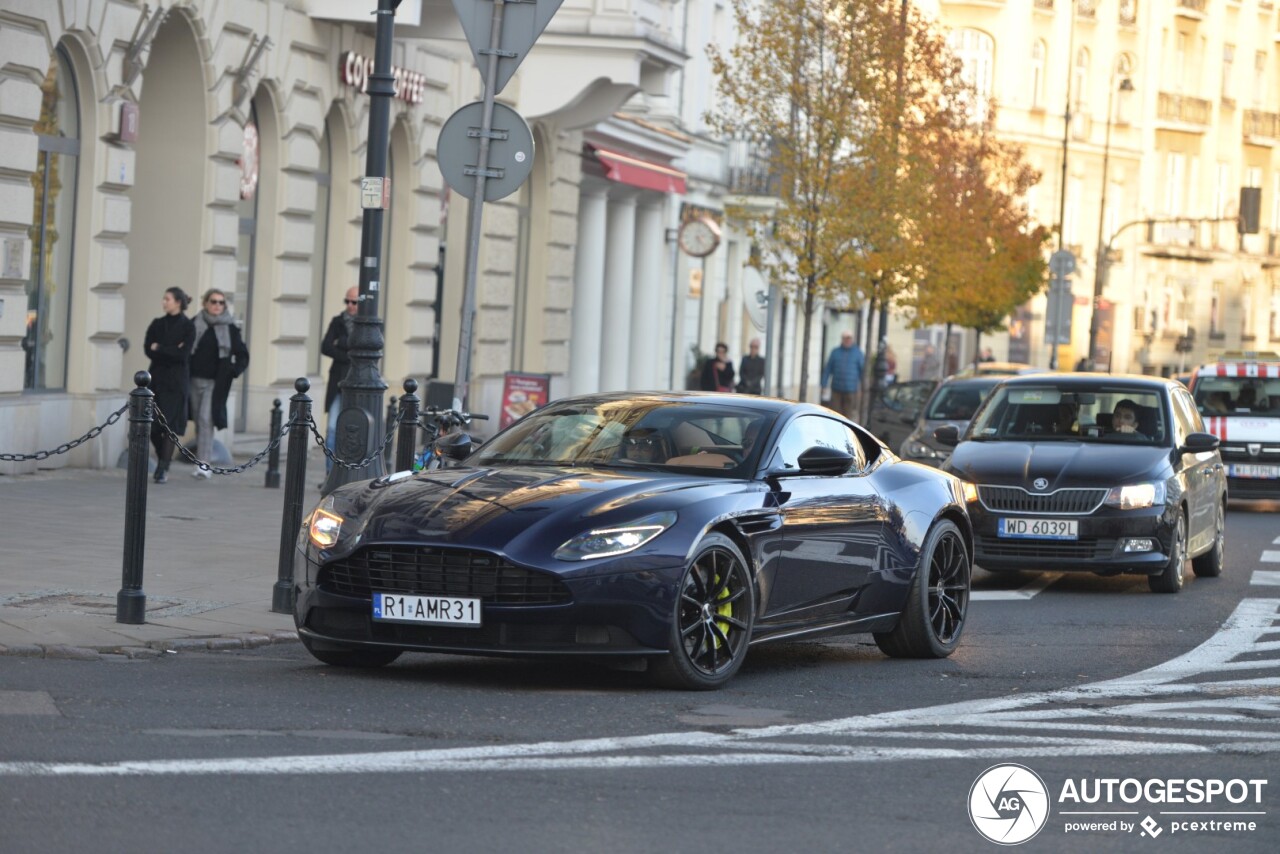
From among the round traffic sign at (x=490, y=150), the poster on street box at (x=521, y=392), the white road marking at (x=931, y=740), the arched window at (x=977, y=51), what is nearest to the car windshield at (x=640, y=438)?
the white road marking at (x=931, y=740)

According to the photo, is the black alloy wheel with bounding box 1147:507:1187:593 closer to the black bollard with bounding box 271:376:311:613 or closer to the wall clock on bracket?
the black bollard with bounding box 271:376:311:613

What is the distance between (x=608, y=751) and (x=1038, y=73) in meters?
71.3

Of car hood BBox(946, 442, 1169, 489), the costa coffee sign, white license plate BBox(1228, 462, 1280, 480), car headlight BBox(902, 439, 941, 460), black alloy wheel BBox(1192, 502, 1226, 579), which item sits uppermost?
the costa coffee sign

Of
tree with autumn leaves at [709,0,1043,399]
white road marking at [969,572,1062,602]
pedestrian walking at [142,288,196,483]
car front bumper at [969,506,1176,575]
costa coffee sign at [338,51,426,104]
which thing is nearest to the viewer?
white road marking at [969,572,1062,602]

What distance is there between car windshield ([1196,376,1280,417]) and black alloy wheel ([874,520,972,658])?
16.3 metres

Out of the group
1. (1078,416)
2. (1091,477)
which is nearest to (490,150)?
(1091,477)

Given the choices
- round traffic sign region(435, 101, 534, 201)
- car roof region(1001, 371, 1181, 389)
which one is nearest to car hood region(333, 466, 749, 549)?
round traffic sign region(435, 101, 534, 201)

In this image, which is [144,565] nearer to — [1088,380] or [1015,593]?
[1015,593]

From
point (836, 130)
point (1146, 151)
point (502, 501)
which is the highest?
point (1146, 151)

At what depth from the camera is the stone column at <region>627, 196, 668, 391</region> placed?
43.8 m

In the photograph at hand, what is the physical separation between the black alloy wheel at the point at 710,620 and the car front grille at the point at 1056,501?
20.5 ft

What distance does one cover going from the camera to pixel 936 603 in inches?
463

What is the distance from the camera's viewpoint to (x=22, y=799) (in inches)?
262

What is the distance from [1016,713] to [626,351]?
32967 millimetres
